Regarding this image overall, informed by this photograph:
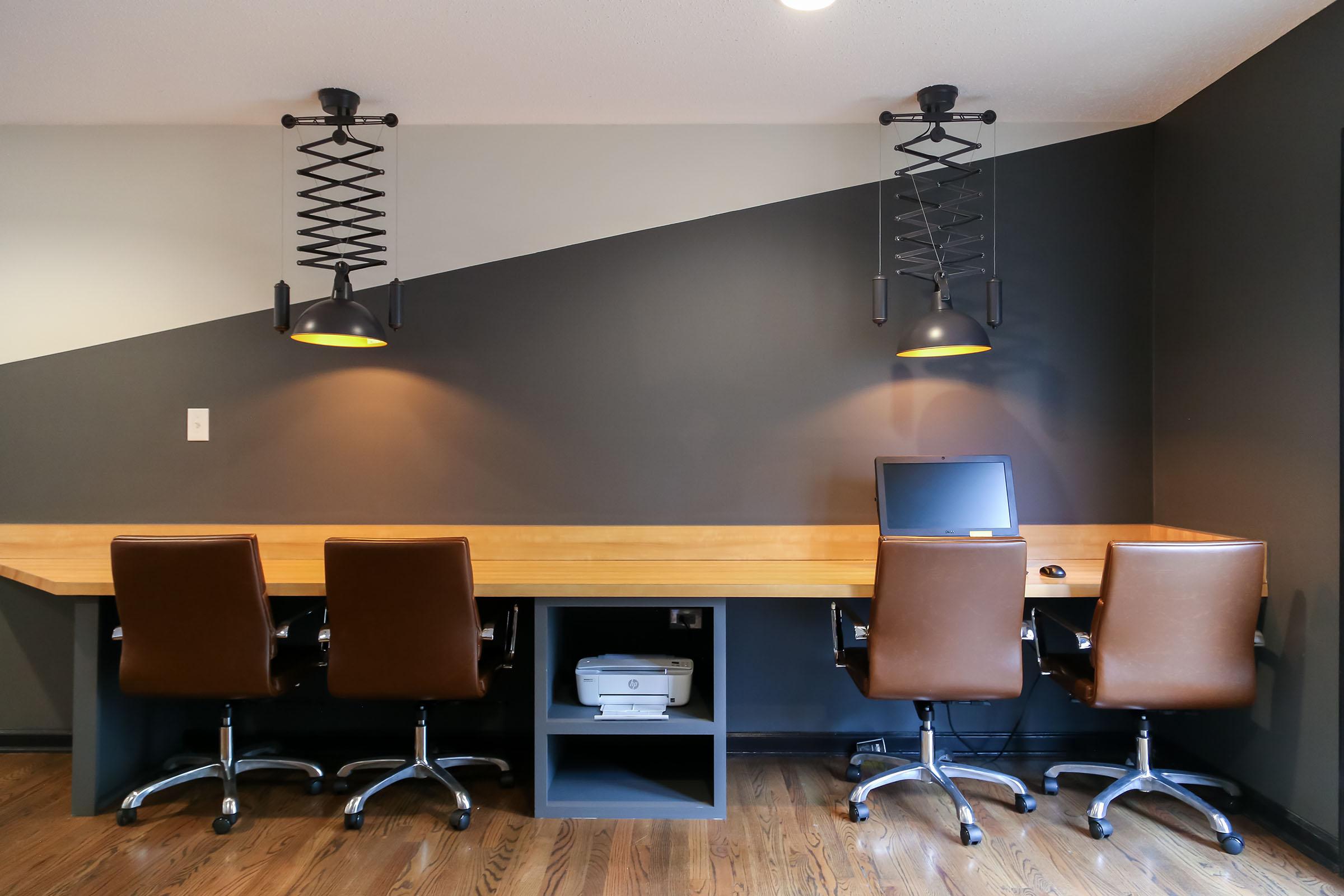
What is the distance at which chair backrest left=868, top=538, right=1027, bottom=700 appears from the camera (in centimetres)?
231

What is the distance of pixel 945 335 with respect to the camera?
8.71 ft

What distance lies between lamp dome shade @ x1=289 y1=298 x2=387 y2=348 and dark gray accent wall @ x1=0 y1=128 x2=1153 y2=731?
1.41 feet

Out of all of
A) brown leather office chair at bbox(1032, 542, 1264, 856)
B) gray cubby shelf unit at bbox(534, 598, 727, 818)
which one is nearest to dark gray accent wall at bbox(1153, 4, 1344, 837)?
brown leather office chair at bbox(1032, 542, 1264, 856)

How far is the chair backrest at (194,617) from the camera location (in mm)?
2322

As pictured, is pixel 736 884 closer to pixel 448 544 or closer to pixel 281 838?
pixel 448 544

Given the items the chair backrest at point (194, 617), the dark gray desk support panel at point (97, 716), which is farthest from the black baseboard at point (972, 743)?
the dark gray desk support panel at point (97, 716)

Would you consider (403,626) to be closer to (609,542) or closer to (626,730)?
(626,730)

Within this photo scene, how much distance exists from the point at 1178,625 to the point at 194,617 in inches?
114

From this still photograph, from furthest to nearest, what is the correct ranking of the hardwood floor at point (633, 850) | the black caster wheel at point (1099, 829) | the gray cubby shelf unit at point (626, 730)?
the gray cubby shelf unit at point (626, 730)
the black caster wheel at point (1099, 829)
the hardwood floor at point (633, 850)

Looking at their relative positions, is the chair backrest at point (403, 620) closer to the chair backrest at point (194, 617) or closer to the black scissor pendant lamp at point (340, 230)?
the chair backrest at point (194, 617)

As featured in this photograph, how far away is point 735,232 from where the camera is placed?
315cm

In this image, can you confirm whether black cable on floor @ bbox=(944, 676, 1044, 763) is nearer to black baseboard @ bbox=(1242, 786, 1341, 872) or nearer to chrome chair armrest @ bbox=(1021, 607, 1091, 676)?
chrome chair armrest @ bbox=(1021, 607, 1091, 676)

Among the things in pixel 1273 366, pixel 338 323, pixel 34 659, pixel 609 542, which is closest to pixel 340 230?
pixel 338 323

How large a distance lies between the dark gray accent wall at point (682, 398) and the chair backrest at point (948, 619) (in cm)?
72
